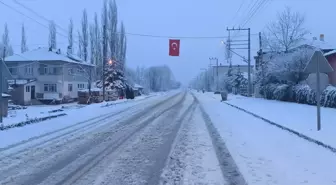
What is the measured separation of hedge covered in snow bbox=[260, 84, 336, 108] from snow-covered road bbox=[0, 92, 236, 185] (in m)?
12.5

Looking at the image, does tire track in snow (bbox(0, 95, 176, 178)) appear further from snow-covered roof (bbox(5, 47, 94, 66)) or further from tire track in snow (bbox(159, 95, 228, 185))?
snow-covered roof (bbox(5, 47, 94, 66))

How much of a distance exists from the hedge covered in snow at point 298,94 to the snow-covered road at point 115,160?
12.5m

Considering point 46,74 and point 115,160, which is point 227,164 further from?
point 46,74

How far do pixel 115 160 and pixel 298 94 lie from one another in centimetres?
2412

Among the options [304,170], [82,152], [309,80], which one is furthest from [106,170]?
[309,80]

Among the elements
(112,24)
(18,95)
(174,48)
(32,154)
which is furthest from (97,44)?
(32,154)

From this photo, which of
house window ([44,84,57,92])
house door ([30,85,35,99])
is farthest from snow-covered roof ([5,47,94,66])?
house door ([30,85,35,99])

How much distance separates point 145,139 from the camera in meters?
12.3

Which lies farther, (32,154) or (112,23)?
(112,23)

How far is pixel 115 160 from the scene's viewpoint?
8.66 metres

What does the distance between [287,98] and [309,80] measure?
20959 mm

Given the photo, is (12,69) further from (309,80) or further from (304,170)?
(304,170)

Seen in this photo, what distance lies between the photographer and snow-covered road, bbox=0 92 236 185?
6.88 metres

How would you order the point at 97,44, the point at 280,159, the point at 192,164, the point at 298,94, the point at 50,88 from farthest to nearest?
the point at 97,44
the point at 50,88
the point at 298,94
the point at 280,159
the point at 192,164
